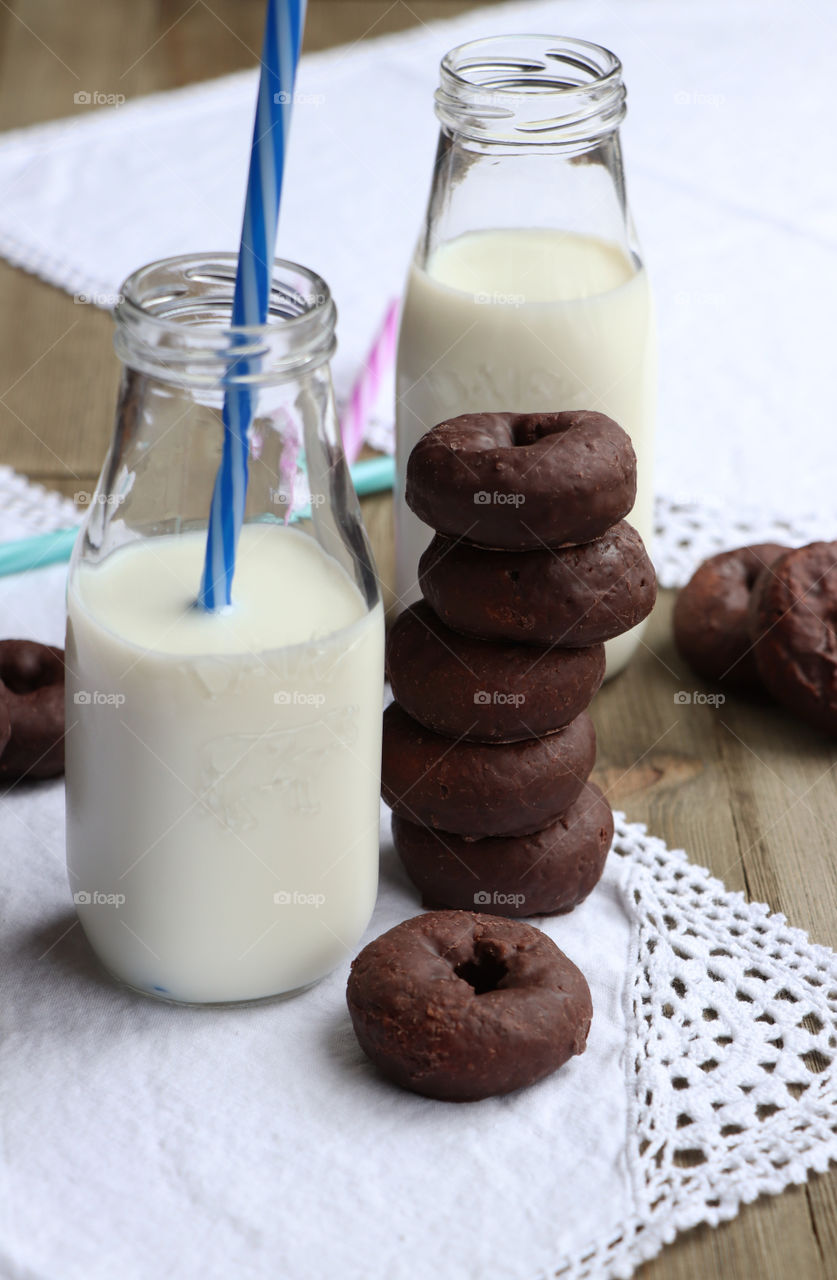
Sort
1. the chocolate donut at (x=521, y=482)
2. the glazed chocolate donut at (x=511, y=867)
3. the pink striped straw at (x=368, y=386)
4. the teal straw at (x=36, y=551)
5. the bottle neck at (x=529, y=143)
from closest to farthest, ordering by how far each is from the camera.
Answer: the chocolate donut at (x=521, y=482)
the glazed chocolate donut at (x=511, y=867)
the bottle neck at (x=529, y=143)
the teal straw at (x=36, y=551)
the pink striped straw at (x=368, y=386)

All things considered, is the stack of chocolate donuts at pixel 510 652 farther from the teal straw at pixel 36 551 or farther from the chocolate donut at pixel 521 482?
the teal straw at pixel 36 551

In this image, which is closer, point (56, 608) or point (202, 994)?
point (202, 994)

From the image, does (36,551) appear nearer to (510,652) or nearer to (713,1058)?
(510,652)

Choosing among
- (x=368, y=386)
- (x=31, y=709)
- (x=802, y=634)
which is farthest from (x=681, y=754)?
(x=368, y=386)

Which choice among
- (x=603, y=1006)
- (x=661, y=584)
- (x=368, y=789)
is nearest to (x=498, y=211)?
(x=661, y=584)

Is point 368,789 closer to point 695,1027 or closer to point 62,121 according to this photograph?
point 695,1027

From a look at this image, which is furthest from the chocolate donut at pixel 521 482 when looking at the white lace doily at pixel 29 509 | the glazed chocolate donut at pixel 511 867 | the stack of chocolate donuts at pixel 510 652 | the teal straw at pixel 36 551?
the white lace doily at pixel 29 509

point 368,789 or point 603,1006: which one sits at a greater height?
point 368,789

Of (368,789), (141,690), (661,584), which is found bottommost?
(661,584)
